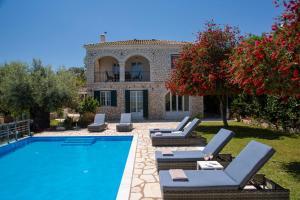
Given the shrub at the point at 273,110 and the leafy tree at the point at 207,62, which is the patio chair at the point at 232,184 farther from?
the leafy tree at the point at 207,62

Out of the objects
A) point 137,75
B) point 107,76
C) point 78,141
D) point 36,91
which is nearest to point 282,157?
point 78,141

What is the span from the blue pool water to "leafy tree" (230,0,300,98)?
4507 millimetres

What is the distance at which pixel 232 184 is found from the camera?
4.93 meters

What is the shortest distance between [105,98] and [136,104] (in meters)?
2.68

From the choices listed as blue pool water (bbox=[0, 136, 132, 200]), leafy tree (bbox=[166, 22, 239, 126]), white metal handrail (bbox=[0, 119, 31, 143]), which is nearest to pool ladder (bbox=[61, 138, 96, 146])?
blue pool water (bbox=[0, 136, 132, 200])

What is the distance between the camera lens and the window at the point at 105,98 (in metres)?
24.4

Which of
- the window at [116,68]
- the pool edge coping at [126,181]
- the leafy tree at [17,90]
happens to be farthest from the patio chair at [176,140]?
the window at [116,68]

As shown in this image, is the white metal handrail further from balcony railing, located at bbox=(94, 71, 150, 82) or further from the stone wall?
balcony railing, located at bbox=(94, 71, 150, 82)

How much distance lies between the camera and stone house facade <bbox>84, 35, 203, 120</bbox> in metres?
24.3

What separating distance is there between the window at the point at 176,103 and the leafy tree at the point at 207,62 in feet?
29.9

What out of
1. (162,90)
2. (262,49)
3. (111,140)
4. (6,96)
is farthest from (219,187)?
(162,90)

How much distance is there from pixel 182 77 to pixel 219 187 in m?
10.8

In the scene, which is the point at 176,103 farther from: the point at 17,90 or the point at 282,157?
the point at 282,157

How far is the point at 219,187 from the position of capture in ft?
15.9
